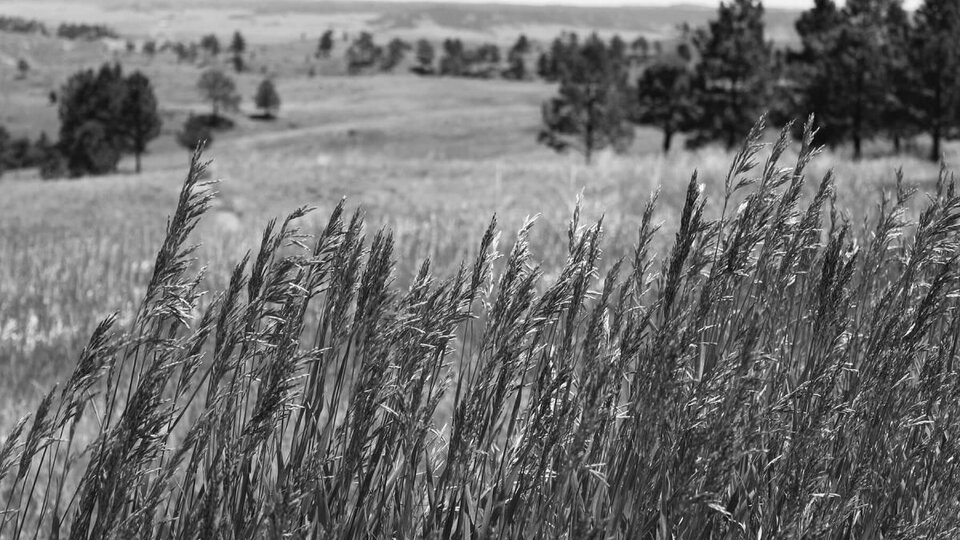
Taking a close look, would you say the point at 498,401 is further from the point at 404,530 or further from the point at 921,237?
the point at 921,237

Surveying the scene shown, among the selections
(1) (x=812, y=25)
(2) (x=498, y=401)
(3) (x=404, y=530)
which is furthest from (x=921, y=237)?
(1) (x=812, y=25)

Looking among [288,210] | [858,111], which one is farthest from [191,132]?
[288,210]

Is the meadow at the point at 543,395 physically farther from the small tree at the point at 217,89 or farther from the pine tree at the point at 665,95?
the small tree at the point at 217,89

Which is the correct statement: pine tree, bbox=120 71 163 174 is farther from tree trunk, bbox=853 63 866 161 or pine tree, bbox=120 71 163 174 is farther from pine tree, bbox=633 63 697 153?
tree trunk, bbox=853 63 866 161

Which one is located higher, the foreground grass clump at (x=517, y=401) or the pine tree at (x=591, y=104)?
the foreground grass clump at (x=517, y=401)

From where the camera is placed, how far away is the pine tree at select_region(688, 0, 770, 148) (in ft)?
246

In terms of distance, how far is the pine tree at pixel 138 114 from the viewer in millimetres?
110875

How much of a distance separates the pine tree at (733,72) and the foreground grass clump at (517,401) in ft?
241

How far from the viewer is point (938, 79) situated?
60.7 m

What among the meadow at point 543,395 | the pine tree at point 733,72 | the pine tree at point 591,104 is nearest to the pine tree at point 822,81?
the pine tree at point 733,72

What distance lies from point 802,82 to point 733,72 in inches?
236

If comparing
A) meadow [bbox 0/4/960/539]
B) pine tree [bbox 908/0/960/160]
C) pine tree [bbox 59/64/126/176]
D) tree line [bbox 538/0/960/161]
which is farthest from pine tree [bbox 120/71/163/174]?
meadow [bbox 0/4/960/539]

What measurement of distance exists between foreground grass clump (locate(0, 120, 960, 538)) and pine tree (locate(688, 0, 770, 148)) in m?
73.3

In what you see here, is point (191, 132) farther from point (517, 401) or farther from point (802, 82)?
point (517, 401)
